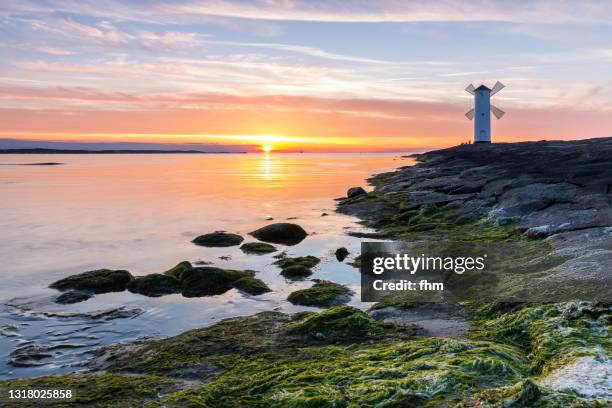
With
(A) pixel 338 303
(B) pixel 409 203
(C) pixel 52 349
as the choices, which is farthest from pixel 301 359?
(B) pixel 409 203

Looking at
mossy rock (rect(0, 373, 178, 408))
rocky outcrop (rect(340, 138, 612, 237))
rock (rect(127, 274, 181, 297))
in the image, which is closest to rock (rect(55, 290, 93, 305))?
rock (rect(127, 274, 181, 297))

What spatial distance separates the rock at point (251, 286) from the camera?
42.0ft

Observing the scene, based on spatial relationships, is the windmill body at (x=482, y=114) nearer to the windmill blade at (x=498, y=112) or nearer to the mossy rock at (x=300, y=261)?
the windmill blade at (x=498, y=112)

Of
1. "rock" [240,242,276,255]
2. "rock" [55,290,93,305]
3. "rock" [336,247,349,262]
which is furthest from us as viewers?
"rock" [240,242,276,255]

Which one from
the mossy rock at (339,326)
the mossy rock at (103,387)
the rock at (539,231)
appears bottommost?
the mossy rock at (103,387)

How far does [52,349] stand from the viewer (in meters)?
9.12

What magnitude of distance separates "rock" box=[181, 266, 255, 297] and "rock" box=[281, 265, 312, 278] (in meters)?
1.25

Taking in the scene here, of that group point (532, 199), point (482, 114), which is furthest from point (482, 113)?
point (532, 199)

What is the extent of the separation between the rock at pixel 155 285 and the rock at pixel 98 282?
0.33m

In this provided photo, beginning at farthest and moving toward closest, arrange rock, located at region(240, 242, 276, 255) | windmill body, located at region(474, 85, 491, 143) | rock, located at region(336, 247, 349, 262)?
windmill body, located at region(474, 85, 491, 143), rock, located at region(240, 242, 276, 255), rock, located at region(336, 247, 349, 262)

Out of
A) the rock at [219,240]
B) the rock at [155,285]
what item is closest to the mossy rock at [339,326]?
the rock at [155,285]

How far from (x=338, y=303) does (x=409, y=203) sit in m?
16.0

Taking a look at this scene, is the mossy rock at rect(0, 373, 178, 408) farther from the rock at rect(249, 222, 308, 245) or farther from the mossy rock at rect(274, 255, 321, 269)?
the rock at rect(249, 222, 308, 245)

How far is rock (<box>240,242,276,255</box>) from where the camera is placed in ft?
59.3
